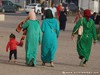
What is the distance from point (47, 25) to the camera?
14078 millimetres

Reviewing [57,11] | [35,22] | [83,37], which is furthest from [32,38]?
[57,11]

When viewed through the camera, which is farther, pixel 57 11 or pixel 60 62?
pixel 57 11

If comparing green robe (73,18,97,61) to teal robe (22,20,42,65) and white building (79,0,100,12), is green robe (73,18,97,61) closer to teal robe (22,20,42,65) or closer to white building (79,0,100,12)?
teal robe (22,20,42,65)

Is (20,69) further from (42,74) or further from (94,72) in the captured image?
(94,72)

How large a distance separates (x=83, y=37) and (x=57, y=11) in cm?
2066

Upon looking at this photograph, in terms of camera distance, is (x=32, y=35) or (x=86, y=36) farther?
(x=86, y=36)

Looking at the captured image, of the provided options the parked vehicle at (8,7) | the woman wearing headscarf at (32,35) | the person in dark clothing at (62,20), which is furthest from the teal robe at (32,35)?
the parked vehicle at (8,7)

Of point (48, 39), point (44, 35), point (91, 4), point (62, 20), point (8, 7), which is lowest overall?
point (8, 7)

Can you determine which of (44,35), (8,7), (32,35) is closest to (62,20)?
(44,35)

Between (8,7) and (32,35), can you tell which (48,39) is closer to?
(32,35)

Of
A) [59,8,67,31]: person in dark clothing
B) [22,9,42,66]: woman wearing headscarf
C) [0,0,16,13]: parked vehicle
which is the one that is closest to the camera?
A: [22,9,42,66]: woman wearing headscarf

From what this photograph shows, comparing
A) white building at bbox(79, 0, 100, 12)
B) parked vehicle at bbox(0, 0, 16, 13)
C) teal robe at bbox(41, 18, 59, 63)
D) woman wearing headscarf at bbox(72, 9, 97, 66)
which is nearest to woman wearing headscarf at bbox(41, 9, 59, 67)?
teal robe at bbox(41, 18, 59, 63)

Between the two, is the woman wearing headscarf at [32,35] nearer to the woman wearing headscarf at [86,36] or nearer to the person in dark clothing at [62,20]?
the woman wearing headscarf at [86,36]

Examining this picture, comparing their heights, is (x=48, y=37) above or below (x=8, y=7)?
above
